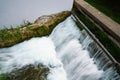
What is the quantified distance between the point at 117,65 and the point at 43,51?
2670mm

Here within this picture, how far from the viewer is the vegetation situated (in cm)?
727

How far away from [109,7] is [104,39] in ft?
5.04

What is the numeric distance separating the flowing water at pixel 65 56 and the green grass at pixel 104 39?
15 cm

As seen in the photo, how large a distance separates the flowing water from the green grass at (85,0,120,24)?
68 cm

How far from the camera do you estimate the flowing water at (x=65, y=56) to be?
4.85 metres

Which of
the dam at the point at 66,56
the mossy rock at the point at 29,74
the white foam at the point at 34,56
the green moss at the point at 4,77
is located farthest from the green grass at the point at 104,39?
the green moss at the point at 4,77

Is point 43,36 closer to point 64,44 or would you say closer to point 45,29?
point 45,29

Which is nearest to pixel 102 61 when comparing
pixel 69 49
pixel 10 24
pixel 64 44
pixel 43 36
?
pixel 69 49

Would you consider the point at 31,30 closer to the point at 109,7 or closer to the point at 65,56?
the point at 65,56

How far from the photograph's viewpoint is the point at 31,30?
7.43 metres

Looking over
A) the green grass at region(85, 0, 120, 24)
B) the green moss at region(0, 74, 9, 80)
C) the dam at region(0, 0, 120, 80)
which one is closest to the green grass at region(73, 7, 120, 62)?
the dam at region(0, 0, 120, 80)

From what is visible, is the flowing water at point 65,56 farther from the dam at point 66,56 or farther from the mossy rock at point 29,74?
the mossy rock at point 29,74

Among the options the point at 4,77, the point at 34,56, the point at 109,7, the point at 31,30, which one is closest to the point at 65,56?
the point at 34,56

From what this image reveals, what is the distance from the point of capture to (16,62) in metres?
6.30
